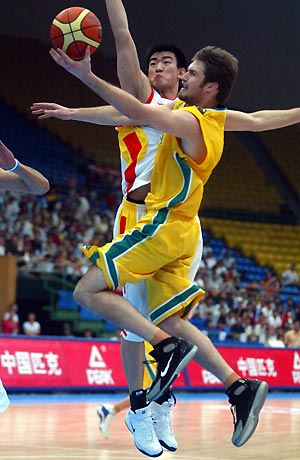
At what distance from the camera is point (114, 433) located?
9078 mm

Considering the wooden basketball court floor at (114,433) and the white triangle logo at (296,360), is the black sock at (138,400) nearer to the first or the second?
the wooden basketball court floor at (114,433)

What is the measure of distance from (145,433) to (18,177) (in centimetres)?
198

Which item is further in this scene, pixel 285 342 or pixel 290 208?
pixel 290 208

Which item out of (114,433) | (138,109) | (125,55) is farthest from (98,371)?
(138,109)

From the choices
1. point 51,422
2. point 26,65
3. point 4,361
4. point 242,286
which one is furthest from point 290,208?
point 51,422

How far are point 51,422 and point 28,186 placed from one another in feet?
12.9

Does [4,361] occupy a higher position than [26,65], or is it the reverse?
[26,65]

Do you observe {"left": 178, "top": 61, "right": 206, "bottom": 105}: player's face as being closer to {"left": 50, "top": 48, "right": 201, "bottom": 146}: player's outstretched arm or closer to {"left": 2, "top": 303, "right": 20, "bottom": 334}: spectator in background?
{"left": 50, "top": 48, "right": 201, "bottom": 146}: player's outstretched arm

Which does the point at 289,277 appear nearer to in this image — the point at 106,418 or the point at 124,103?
the point at 106,418

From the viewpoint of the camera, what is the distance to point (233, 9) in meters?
19.2

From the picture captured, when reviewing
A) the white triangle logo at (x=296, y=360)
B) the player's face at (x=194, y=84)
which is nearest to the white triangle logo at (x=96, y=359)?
the white triangle logo at (x=296, y=360)

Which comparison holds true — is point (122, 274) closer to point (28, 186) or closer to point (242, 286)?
point (28, 186)

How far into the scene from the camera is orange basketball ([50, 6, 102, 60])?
18.7ft

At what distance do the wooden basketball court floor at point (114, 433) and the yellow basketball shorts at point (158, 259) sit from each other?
3.95 feet
